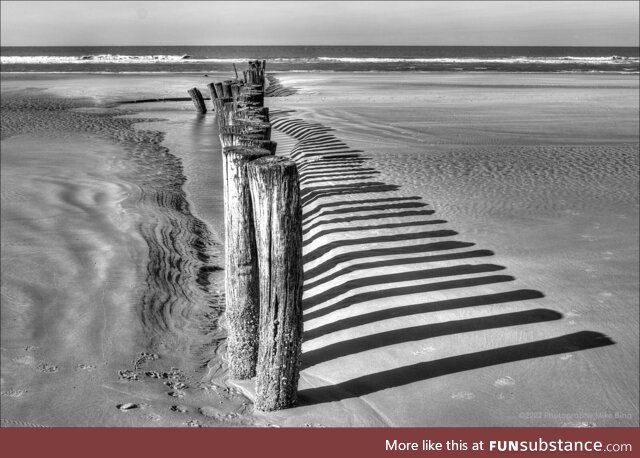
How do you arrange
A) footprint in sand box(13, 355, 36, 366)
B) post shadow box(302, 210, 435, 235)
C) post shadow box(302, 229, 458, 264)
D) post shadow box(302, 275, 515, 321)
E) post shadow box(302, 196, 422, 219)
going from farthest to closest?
1. post shadow box(302, 196, 422, 219)
2. post shadow box(302, 210, 435, 235)
3. post shadow box(302, 229, 458, 264)
4. post shadow box(302, 275, 515, 321)
5. footprint in sand box(13, 355, 36, 366)

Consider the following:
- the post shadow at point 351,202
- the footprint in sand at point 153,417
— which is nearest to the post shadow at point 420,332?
the footprint in sand at point 153,417

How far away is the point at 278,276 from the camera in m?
3.16

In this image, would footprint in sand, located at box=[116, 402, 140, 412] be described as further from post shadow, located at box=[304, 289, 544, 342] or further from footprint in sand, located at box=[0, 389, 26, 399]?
post shadow, located at box=[304, 289, 544, 342]

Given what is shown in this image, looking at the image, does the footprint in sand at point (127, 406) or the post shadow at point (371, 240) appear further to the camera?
the post shadow at point (371, 240)

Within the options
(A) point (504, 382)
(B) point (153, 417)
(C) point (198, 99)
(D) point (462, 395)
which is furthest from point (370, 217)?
(C) point (198, 99)

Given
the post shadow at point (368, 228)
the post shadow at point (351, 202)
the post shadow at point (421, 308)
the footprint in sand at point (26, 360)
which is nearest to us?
the footprint in sand at point (26, 360)

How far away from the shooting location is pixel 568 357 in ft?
13.0

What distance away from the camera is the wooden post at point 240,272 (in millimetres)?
3584

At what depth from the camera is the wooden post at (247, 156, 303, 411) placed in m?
3.07

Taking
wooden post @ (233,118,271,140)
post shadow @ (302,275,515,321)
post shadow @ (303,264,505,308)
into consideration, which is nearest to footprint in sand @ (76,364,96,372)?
post shadow @ (302,275,515,321)

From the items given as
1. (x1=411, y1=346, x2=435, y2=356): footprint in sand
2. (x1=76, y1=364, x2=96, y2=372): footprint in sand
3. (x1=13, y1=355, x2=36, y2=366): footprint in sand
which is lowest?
(x1=76, y1=364, x2=96, y2=372): footprint in sand

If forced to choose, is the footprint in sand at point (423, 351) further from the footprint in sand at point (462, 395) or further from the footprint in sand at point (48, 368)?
the footprint in sand at point (48, 368)

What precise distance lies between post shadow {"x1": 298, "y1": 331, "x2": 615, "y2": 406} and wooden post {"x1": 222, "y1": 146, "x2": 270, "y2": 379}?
0.41m
